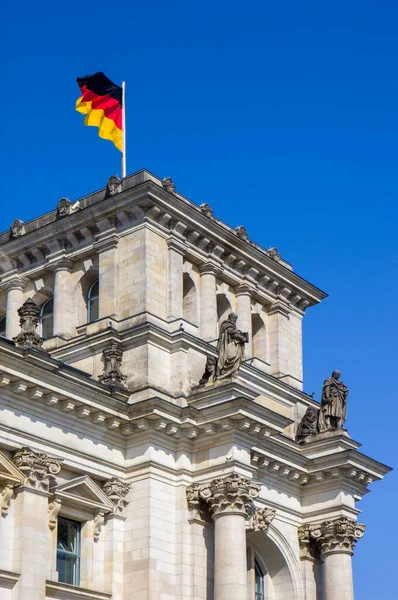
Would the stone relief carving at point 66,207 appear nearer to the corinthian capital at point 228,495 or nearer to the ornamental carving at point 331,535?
the corinthian capital at point 228,495

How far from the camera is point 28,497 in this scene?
3331cm

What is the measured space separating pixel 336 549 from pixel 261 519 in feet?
10.4

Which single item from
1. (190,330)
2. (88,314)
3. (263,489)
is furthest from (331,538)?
(88,314)

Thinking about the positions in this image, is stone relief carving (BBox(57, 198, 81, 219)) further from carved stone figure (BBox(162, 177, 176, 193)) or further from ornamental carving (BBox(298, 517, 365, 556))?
ornamental carving (BBox(298, 517, 365, 556))

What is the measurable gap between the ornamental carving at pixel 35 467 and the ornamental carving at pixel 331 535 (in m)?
10.1

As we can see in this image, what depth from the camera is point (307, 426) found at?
4244 centimetres

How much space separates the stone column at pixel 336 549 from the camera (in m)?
40.2

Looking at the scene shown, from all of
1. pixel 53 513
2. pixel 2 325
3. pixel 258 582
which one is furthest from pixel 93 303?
pixel 258 582

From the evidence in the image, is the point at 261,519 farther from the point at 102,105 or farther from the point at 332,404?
the point at 102,105

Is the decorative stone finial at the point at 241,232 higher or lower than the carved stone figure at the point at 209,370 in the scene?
higher

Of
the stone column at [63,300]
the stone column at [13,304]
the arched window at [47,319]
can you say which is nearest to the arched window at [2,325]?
the stone column at [13,304]

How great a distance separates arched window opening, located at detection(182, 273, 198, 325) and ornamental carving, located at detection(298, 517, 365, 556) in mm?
7487

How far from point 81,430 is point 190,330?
588 centimetres

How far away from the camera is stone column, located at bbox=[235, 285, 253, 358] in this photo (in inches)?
1713
